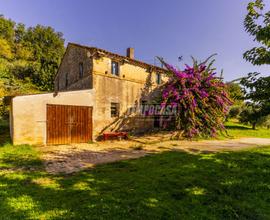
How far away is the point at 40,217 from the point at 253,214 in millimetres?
4386

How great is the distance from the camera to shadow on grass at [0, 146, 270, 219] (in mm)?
3932

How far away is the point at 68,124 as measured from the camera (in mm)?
12484

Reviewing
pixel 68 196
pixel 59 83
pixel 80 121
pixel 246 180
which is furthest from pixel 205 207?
pixel 59 83

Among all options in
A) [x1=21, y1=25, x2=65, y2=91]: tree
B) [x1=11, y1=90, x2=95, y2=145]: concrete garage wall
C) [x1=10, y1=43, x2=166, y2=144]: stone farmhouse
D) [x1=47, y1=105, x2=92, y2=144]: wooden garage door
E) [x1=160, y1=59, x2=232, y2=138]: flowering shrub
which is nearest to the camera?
[x1=11, y1=90, x2=95, y2=145]: concrete garage wall

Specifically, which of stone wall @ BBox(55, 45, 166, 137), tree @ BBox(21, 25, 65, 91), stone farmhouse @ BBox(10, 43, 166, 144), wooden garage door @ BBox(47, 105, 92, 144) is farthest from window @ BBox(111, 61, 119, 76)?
tree @ BBox(21, 25, 65, 91)

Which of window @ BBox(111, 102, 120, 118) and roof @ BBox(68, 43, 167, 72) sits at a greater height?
roof @ BBox(68, 43, 167, 72)

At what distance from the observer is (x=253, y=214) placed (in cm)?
397

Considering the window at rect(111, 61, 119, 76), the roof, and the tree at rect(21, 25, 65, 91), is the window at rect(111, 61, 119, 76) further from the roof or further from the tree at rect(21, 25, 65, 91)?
the tree at rect(21, 25, 65, 91)

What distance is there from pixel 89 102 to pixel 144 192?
942 centimetres

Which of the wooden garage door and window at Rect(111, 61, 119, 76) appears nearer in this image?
the wooden garage door

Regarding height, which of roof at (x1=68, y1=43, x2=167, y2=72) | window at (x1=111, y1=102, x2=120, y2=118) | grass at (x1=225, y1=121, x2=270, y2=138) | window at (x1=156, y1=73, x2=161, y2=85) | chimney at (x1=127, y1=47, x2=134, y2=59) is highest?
chimney at (x1=127, y1=47, x2=134, y2=59)

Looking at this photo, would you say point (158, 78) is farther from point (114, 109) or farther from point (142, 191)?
point (142, 191)

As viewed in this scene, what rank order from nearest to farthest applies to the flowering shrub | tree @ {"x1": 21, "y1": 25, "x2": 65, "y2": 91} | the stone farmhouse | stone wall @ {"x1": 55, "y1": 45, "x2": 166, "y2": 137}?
1. the stone farmhouse
2. stone wall @ {"x1": 55, "y1": 45, "x2": 166, "y2": 137}
3. the flowering shrub
4. tree @ {"x1": 21, "y1": 25, "x2": 65, "y2": 91}

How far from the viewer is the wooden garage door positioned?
11844 mm
